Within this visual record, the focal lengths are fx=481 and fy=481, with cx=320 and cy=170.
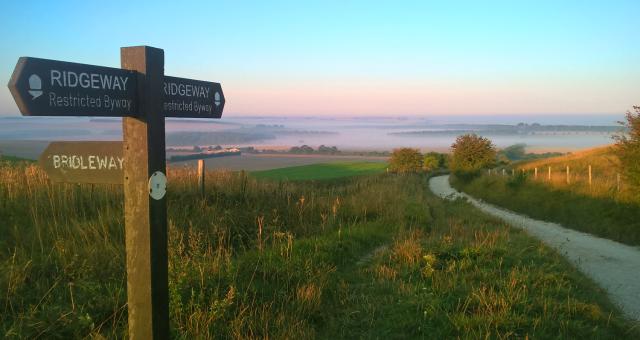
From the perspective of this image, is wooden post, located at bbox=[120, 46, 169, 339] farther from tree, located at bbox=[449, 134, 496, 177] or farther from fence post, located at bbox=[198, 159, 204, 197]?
tree, located at bbox=[449, 134, 496, 177]

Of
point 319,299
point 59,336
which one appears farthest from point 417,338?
point 59,336

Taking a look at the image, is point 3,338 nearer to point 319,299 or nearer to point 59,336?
point 59,336

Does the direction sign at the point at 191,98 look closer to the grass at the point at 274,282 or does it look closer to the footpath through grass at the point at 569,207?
the grass at the point at 274,282

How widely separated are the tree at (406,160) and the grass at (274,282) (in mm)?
61063

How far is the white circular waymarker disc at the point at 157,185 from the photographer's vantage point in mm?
2787

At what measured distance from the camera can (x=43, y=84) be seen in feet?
8.04

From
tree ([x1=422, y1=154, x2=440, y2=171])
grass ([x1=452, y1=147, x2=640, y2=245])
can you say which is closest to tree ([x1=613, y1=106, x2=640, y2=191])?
grass ([x1=452, y1=147, x2=640, y2=245])

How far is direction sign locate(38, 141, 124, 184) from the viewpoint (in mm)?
3088

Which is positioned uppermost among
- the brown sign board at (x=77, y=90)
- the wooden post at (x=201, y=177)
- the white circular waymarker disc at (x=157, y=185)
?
the brown sign board at (x=77, y=90)

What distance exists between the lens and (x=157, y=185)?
9.27ft

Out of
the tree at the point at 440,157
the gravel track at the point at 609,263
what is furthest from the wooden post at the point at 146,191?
the tree at the point at 440,157

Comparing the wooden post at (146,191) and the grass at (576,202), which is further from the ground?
the wooden post at (146,191)

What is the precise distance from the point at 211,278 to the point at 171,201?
14.2ft

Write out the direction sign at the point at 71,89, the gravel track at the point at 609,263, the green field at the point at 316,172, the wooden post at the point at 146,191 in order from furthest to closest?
the green field at the point at 316,172 → the gravel track at the point at 609,263 → the wooden post at the point at 146,191 → the direction sign at the point at 71,89
